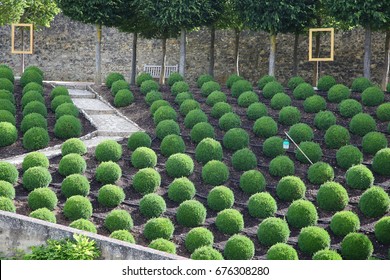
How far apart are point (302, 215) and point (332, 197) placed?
2.98 feet

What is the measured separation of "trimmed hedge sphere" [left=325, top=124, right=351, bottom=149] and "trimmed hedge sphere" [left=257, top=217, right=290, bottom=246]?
405cm

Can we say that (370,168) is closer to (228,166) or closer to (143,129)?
(228,166)

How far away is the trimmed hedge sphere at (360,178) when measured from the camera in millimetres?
21328

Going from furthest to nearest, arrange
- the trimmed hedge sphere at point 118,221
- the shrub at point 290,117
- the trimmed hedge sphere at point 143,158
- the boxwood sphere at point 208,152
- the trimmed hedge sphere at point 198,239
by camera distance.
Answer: the shrub at point 290,117 → the boxwood sphere at point 208,152 → the trimmed hedge sphere at point 143,158 → the trimmed hedge sphere at point 118,221 → the trimmed hedge sphere at point 198,239

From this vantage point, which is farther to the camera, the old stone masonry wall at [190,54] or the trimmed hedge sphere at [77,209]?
the old stone masonry wall at [190,54]

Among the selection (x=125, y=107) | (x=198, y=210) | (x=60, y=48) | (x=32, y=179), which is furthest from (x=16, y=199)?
(x=60, y=48)

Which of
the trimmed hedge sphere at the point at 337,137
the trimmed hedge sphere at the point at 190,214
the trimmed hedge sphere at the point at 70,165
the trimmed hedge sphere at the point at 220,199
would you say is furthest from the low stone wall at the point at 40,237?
the trimmed hedge sphere at the point at 337,137

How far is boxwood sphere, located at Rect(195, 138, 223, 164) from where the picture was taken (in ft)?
74.8

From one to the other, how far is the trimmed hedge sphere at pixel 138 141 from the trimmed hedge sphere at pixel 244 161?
2073 millimetres

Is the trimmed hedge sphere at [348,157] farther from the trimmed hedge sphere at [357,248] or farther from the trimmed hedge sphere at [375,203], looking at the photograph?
the trimmed hedge sphere at [357,248]

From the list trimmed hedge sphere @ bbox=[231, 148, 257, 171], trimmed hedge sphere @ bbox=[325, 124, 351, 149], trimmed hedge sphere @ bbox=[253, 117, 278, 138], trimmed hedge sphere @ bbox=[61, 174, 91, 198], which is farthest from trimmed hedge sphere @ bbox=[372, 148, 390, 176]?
trimmed hedge sphere @ bbox=[61, 174, 91, 198]

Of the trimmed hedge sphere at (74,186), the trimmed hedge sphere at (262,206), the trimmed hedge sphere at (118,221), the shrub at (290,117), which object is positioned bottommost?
the trimmed hedge sphere at (118,221)

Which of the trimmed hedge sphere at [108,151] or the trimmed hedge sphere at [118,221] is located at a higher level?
the trimmed hedge sphere at [108,151]

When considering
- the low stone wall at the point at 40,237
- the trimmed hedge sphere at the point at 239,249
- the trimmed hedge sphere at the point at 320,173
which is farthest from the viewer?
the trimmed hedge sphere at the point at 320,173
